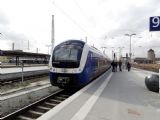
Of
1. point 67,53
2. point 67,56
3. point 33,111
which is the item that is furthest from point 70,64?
point 33,111

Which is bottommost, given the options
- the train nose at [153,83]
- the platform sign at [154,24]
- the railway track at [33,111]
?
the railway track at [33,111]

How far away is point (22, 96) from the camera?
11.9 metres

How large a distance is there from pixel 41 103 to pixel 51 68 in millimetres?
3963

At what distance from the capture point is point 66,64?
13445 millimetres

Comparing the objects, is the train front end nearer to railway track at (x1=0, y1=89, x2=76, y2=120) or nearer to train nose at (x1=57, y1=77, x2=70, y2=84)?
train nose at (x1=57, y1=77, x2=70, y2=84)

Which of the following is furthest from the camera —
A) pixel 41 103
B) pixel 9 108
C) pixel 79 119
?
pixel 41 103

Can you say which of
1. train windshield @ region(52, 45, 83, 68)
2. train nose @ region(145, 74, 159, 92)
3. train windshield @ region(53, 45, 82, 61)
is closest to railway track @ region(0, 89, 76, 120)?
train windshield @ region(52, 45, 83, 68)

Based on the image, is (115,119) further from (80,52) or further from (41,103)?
(80,52)

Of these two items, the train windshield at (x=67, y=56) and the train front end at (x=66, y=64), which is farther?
the train windshield at (x=67, y=56)

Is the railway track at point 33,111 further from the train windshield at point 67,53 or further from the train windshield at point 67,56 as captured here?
the train windshield at point 67,53

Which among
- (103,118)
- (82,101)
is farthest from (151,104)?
(103,118)

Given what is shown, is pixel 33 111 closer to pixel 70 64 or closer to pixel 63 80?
pixel 63 80

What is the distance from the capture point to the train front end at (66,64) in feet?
43.2

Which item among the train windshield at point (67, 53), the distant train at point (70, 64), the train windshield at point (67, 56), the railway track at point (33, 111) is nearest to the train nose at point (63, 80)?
the distant train at point (70, 64)
